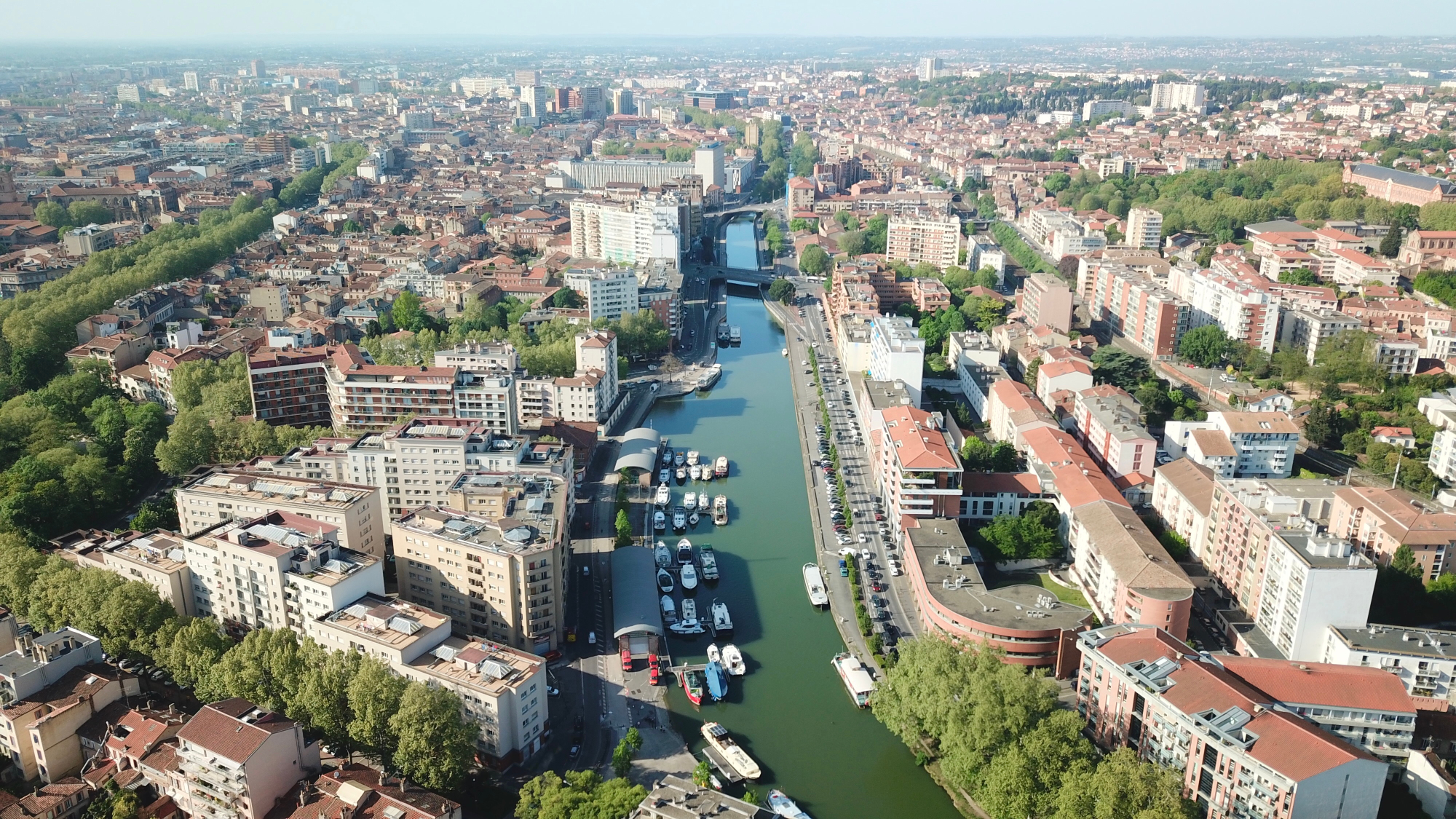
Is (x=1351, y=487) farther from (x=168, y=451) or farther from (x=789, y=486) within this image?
(x=168, y=451)

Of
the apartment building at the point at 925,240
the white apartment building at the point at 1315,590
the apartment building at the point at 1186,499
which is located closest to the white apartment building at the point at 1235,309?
the apartment building at the point at 1186,499

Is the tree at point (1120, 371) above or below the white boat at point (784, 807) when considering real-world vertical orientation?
above

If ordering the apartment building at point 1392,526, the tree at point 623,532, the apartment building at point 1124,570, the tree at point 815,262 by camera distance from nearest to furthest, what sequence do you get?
the apartment building at point 1124,570 → the apartment building at point 1392,526 → the tree at point 623,532 → the tree at point 815,262

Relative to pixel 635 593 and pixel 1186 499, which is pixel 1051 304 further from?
pixel 635 593

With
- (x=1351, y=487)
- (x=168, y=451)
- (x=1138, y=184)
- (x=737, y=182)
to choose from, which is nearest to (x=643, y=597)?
(x=168, y=451)

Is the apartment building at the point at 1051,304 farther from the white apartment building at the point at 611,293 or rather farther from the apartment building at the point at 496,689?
the apartment building at the point at 496,689

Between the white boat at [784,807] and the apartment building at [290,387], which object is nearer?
the white boat at [784,807]

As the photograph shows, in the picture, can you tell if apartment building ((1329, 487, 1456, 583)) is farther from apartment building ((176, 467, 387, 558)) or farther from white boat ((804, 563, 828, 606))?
apartment building ((176, 467, 387, 558))

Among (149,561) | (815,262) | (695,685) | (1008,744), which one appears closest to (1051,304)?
(815,262)
